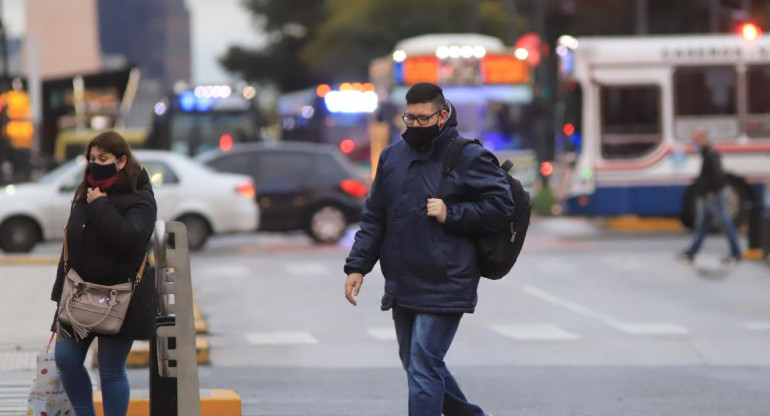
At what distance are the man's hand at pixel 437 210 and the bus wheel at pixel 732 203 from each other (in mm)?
18165

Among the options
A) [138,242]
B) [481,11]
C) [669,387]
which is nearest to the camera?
[138,242]

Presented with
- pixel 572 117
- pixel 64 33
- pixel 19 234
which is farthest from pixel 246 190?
pixel 64 33

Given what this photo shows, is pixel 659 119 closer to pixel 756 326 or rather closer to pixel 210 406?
pixel 756 326

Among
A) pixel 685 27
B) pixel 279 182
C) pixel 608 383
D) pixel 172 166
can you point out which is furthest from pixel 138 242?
pixel 685 27

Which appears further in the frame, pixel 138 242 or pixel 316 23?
pixel 316 23

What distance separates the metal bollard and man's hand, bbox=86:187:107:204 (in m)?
0.27

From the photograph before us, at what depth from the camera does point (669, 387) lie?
9.86 m

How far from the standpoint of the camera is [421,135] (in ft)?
21.3

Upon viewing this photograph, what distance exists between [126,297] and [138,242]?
0.24 meters

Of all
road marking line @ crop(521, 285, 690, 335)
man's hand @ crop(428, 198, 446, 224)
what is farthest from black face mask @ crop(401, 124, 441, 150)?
road marking line @ crop(521, 285, 690, 335)

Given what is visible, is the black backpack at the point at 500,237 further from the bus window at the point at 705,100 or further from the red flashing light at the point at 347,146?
the red flashing light at the point at 347,146

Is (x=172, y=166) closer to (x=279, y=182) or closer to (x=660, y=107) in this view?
(x=279, y=182)

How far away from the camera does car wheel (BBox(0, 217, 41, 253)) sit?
68.0ft

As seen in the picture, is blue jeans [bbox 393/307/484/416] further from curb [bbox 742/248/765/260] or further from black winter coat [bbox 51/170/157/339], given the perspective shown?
curb [bbox 742/248/765/260]
